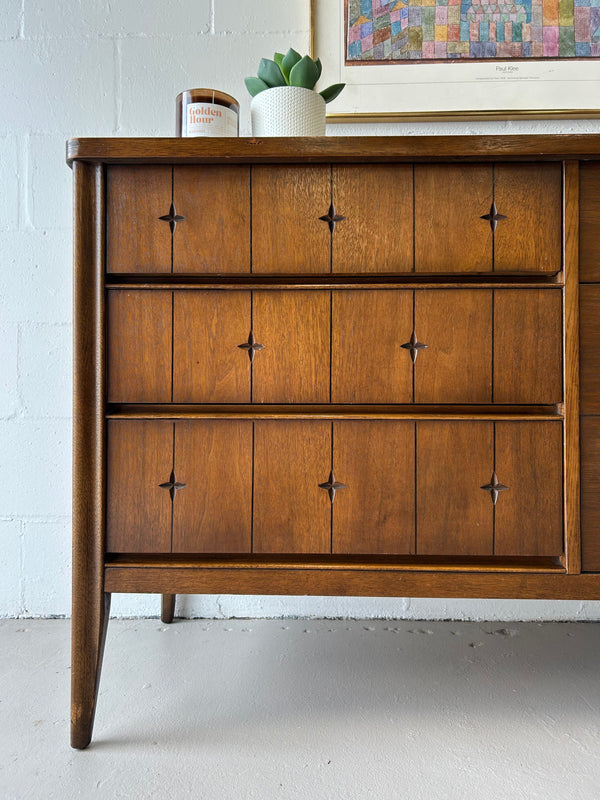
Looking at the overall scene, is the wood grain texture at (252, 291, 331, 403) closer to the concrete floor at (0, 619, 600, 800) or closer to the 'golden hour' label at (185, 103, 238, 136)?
the 'golden hour' label at (185, 103, 238, 136)

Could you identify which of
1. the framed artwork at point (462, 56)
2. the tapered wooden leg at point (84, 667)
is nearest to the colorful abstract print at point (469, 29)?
the framed artwork at point (462, 56)

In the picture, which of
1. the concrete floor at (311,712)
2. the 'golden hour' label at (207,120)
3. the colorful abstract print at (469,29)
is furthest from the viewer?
the colorful abstract print at (469,29)

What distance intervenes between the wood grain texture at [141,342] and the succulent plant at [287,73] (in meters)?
0.49

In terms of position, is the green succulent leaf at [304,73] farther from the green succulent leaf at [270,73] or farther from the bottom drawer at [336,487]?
the bottom drawer at [336,487]

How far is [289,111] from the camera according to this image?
101cm

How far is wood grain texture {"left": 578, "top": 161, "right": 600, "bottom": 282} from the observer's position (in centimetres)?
88

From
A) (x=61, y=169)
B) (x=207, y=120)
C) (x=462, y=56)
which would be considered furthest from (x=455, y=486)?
(x=61, y=169)

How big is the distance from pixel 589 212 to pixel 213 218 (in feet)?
1.96

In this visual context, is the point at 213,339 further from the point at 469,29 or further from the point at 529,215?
the point at 469,29

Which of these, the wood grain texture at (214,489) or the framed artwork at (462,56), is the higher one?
the framed artwork at (462,56)

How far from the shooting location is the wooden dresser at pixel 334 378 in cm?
88

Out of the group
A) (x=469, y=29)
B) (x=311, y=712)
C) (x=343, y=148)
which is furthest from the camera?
(x=469, y=29)

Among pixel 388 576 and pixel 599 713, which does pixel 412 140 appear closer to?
pixel 388 576

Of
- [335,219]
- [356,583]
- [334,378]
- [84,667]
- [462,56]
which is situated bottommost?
[84,667]
